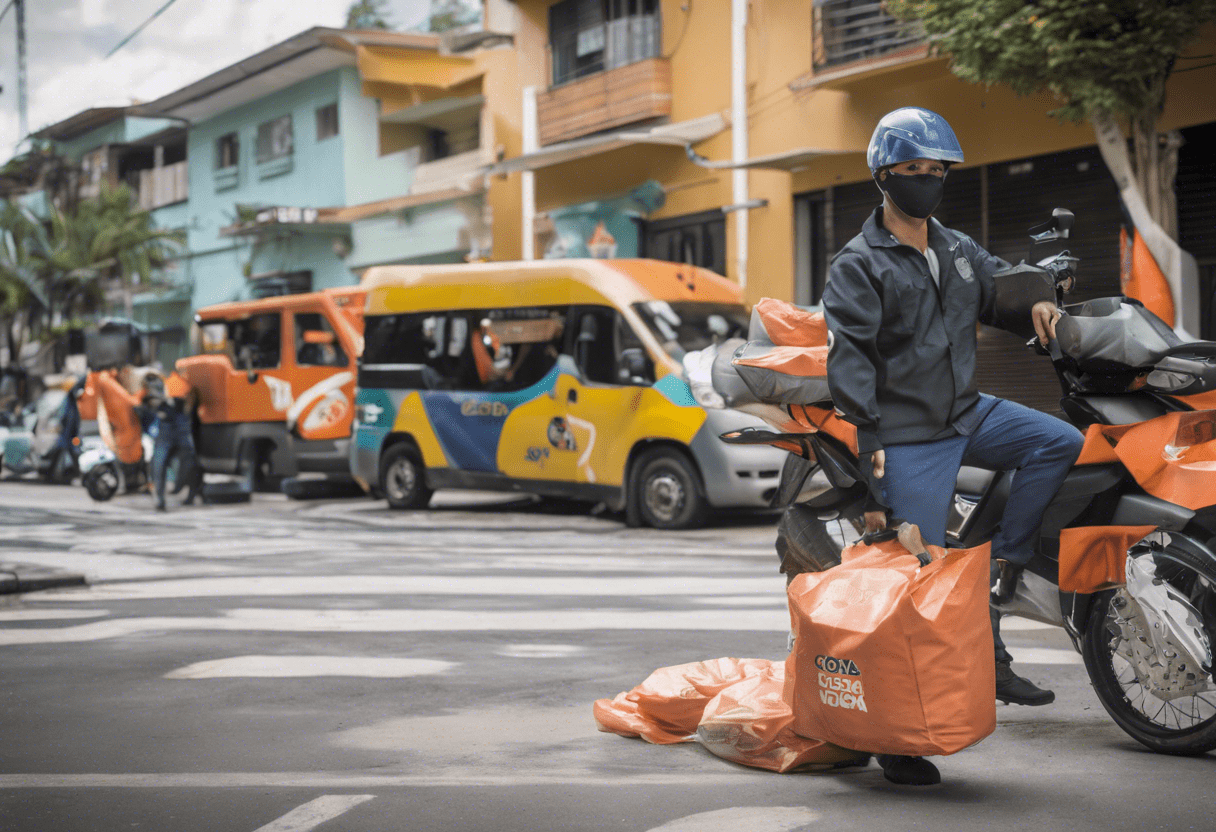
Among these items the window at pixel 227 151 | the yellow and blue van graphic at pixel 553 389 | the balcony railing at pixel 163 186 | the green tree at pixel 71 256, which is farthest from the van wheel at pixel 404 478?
the balcony railing at pixel 163 186

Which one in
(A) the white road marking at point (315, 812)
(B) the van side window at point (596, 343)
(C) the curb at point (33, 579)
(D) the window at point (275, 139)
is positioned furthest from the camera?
(D) the window at point (275, 139)

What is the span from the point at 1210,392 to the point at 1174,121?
11583mm

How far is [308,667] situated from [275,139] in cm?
3146

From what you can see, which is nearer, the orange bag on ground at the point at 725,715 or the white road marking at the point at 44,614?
the orange bag on ground at the point at 725,715

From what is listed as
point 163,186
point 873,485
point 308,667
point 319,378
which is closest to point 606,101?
point 319,378

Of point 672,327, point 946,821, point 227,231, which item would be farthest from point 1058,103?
point 227,231

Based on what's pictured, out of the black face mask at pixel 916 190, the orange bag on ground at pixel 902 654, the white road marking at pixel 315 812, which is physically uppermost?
the black face mask at pixel 916 190

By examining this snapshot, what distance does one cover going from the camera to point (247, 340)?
19594mm

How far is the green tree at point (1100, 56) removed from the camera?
12.9 metres

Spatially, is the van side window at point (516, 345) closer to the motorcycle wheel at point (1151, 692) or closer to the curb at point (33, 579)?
the curb at point (33, 579)

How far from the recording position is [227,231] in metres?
36.9

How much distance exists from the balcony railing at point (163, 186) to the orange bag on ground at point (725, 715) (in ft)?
127

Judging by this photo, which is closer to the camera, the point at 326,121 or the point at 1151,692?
the point at 1151,692

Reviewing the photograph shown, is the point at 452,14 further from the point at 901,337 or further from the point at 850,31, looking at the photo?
the point at 901,337
